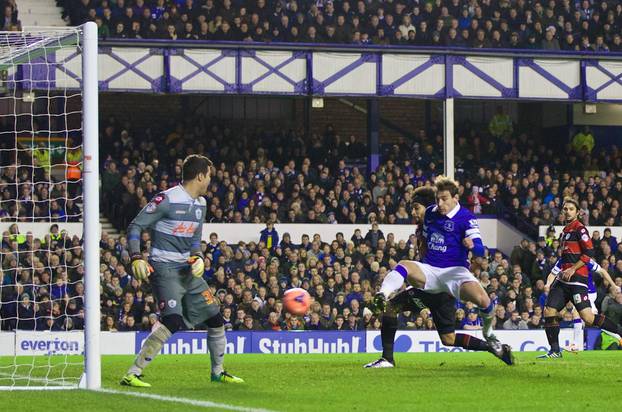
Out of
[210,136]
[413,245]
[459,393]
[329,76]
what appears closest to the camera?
[459,393]

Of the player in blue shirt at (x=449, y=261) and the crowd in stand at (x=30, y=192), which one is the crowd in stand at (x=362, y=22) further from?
the player in blue shirt at (x=449, y=261)

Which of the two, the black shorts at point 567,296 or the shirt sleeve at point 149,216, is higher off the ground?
the shirt sleeve at point 149,216

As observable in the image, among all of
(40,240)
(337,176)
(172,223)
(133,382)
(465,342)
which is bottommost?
(133,382)

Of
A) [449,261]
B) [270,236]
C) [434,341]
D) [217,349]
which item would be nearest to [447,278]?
[449,261]

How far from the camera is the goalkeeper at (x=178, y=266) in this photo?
1108 centimetres

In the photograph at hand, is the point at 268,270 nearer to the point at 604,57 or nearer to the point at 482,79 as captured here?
the point at 482,79

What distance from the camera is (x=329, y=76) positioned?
2972 centimetres

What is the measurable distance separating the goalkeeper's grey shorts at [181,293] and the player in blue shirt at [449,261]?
91.4 inches

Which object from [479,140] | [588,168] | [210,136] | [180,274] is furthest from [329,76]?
[180,274]

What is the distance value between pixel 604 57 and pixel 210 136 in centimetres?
1058

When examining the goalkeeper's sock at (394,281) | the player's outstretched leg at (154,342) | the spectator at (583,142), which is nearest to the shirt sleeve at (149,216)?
the player's outstretched leg at (154,342)

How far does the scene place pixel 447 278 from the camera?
12820 millimetres

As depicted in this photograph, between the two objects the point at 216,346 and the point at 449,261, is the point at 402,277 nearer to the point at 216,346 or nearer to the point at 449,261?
the point at 449,261

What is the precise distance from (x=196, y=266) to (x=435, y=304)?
3125 millimetres
